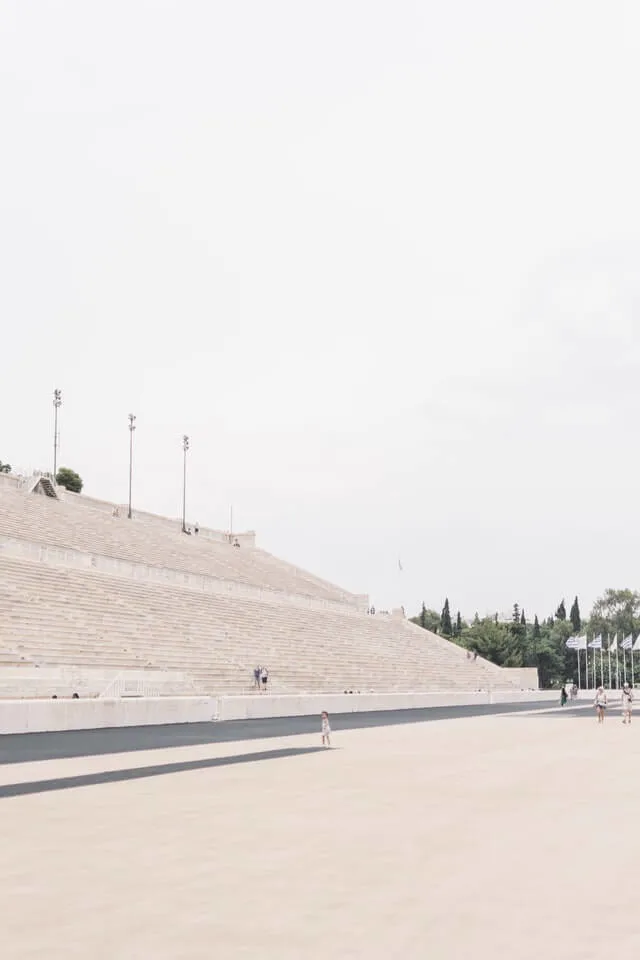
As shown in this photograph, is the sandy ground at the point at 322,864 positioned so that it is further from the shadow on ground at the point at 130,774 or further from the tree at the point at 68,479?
the tree at the point at 68,479

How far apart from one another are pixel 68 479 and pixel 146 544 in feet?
84.3

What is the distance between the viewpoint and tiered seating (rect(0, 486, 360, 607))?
198ft

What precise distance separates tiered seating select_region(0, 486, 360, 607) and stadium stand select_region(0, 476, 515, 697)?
0.62ft

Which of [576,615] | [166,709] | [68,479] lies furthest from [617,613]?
[166,709]

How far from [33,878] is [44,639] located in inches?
1190

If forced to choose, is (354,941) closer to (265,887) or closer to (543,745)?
(265,887)

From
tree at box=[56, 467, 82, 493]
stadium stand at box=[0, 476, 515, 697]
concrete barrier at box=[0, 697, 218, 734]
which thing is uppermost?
tree at box=[56, 467, 82, 493]

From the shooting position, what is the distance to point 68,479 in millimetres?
92562

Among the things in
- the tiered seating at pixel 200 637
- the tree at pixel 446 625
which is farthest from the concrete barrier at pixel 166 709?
the tree at pixel 446 625

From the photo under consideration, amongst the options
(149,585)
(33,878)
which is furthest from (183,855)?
(149,585)

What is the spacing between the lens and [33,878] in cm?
1035

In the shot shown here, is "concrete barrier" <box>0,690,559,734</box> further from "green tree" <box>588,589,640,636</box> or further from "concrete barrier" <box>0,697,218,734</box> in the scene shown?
"green tree" <box>588,589,640,636</box>

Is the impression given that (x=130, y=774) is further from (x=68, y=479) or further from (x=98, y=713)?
(x=68, y=479)

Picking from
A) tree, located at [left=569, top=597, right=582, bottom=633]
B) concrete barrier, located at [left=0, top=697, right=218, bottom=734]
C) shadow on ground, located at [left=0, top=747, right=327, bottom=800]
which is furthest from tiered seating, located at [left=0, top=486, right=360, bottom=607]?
tree, located at [left=569, top=597, right=582, bottom=633]
